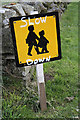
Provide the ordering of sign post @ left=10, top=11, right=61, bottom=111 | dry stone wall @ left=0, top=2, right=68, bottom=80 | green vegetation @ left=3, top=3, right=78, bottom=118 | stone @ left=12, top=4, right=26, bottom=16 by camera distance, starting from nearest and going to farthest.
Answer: sign post @ left=10, top=11, right=61, bottom=111
green vegetation @ left=3, top=3, right=78, bottom=118
dry stone wall @ left=0, top=2, right=68, bottom=80
stone @ left=12, top=4, right=26, bottom=16

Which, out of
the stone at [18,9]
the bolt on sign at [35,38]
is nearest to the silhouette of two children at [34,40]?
the bolt on sign at [35,38]

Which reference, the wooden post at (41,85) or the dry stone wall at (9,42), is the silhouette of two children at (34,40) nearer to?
the wooden post at (41,85)

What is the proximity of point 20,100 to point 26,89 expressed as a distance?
329mm

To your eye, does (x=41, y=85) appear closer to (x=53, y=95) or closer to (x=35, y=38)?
(x=53, y=95)

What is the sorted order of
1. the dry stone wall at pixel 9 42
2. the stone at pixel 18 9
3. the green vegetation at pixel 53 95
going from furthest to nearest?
the stone at pixel 18 9 < the dry stone wall at pixel 9 42 < the green vegetation at pixel 53 95

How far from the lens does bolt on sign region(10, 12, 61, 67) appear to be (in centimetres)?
317

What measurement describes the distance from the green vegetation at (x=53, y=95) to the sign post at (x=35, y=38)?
728 mm

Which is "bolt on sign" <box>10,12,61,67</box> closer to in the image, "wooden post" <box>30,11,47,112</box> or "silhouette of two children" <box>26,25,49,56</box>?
"silhouette of two children" <box>26,25,49,56</box>

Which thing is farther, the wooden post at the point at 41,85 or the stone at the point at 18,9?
the stone at the point at 18,9

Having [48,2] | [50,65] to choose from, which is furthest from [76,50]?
[48,2]

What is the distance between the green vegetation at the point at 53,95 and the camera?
3.53 meters

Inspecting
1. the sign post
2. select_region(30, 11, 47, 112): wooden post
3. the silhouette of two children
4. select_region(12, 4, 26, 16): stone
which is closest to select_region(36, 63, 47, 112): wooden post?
select_region(30, 11, 47, 112): wooden post

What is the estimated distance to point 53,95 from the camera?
408cm

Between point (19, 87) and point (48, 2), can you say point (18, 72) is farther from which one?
point (48, 2)
